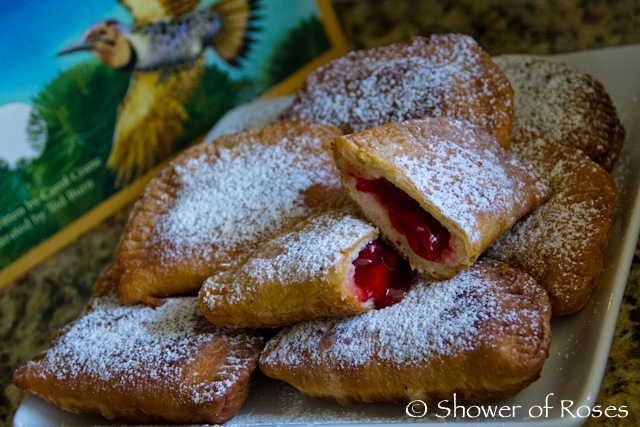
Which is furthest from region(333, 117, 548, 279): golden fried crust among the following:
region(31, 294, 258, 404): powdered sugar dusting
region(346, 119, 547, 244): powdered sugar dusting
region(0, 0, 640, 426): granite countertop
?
region(0, 0, 640, 426): granite countertop

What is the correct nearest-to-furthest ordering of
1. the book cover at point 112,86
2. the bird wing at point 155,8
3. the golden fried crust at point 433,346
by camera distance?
the golden fried crust at point 433,346 < the book cover at point 112,86 < the bird wing at point 155,8

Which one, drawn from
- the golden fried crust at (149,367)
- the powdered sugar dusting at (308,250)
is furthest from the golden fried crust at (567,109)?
the golden fried crust at (149,367)

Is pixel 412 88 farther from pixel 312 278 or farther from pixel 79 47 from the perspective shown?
pixel 79 47

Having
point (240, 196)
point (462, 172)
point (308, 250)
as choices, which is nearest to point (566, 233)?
point (462, 172)

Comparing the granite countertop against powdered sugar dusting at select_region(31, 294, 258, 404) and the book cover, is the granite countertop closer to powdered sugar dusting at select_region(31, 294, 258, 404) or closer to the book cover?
the book cover

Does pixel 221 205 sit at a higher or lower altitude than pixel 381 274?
higher

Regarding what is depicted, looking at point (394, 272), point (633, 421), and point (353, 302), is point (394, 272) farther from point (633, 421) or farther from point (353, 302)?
point (633, 421)

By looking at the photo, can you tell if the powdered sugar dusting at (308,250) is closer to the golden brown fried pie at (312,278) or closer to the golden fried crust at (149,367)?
the golden brown fried pie at (312,278)
